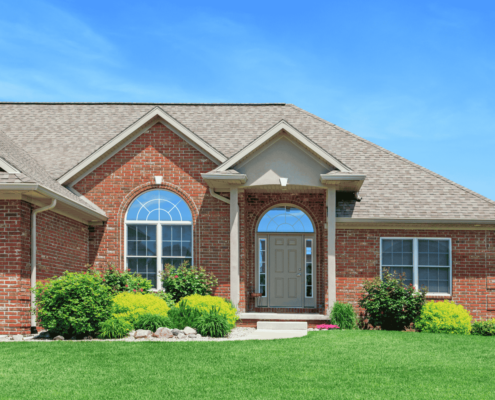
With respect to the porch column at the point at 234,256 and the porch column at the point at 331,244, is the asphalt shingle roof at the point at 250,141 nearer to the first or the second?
the porch column at the point at 331,244

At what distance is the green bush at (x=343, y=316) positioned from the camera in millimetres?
14820

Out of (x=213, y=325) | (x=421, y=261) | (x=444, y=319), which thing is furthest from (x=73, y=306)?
(x=421, y=261)

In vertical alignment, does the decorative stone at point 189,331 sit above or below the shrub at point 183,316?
below

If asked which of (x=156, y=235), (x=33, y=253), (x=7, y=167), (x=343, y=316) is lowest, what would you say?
(x=343, y=316)

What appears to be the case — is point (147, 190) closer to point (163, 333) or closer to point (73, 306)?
point (73, 306)

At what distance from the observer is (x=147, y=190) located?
17.0m

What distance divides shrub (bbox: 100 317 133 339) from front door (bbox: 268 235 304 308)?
20.2ft

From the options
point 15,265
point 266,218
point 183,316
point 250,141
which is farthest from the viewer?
point 250,141

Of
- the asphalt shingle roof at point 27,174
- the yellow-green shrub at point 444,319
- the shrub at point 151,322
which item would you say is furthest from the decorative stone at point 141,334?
the yellow-green shrub at point 444,319

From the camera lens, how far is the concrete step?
46.6 feet

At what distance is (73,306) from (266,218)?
7.17 meters

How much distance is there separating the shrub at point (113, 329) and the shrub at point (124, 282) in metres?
3.14

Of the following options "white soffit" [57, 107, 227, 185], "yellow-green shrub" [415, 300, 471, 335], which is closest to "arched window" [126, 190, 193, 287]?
"white soffit" [57, 107, 227, 185]

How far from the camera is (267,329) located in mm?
14172
